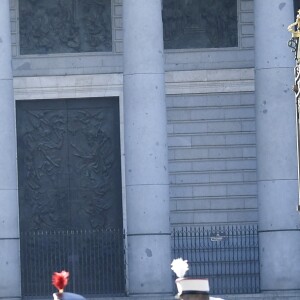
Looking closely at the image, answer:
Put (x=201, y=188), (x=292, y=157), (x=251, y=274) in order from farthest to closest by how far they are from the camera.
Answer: (x=201, y=188) → (x=251, y=274) → (x=292, y=157)

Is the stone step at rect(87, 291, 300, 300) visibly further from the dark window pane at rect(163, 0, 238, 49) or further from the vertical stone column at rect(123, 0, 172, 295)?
the dark window pane at rect(163, 0, 238, 49)

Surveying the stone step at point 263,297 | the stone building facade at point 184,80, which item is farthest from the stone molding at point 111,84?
the stone step at point 263,297

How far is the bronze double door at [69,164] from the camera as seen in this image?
3819 centimetres

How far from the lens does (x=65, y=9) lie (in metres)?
38.8

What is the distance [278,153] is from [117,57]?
6.59 metres

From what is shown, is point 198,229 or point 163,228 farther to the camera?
point 198,229

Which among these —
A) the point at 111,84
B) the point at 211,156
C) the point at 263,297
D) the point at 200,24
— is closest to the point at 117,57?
the point at 111,84

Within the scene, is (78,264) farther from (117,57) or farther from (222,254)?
(117,57)

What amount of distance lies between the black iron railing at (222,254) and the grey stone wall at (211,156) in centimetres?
130

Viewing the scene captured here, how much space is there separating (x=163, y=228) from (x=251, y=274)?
3.60 meters

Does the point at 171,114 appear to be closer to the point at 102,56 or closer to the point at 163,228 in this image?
the point at 102,56

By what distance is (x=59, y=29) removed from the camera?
127 feet

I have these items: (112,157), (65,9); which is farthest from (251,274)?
(65,9)

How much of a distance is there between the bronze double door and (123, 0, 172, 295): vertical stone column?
4.59 m
